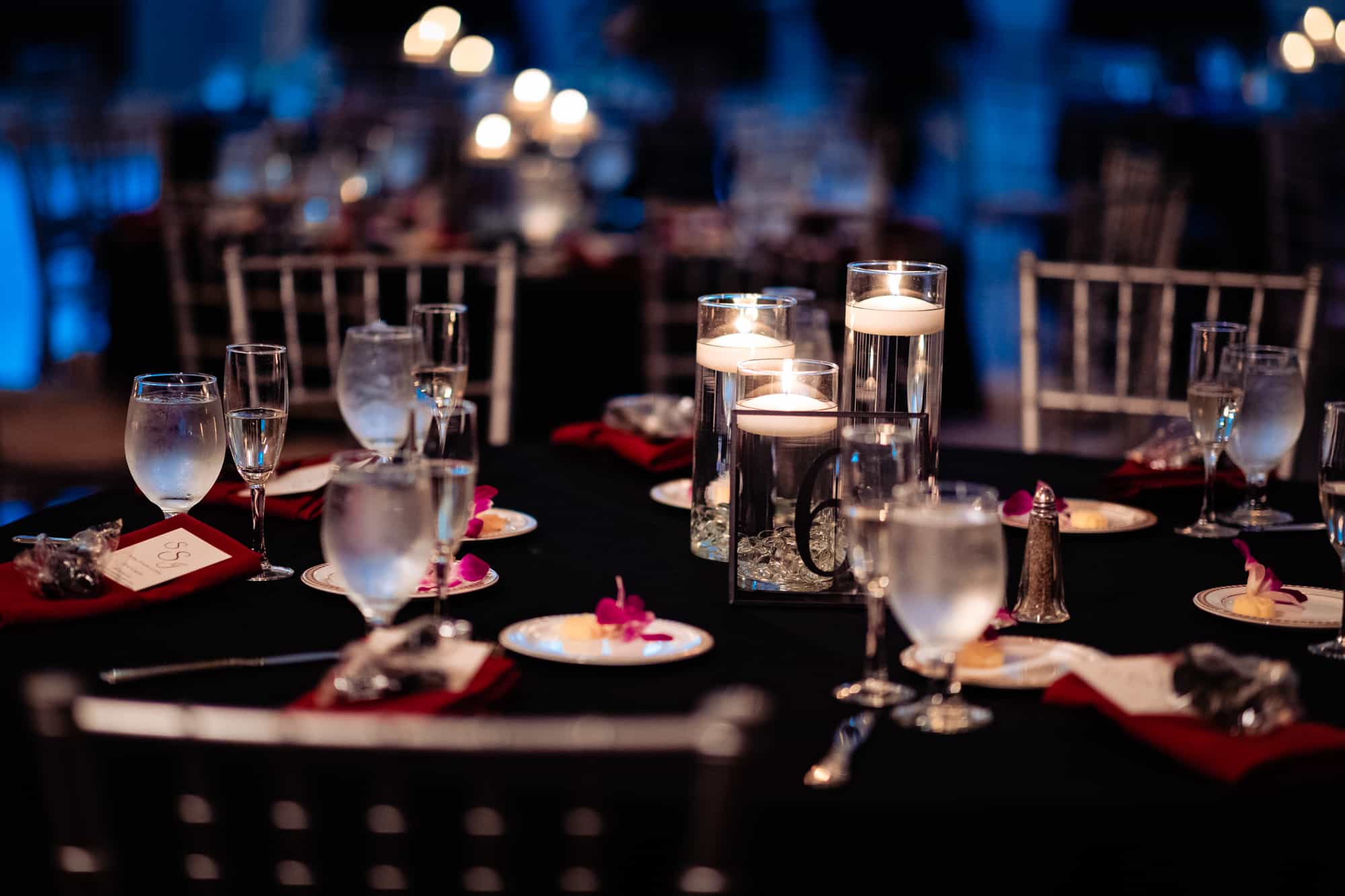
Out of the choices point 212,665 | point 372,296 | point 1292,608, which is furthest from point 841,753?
point 372,296

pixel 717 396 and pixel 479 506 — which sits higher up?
pixel 717 396

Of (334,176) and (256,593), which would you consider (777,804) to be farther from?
(334,176)

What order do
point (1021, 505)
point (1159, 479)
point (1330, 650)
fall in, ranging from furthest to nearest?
1. point (1159, 479)
2. point (1021, 505)
3. point (1330, 650)

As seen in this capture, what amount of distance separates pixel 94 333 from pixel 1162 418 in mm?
5276

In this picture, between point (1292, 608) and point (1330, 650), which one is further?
point (1292, 608)

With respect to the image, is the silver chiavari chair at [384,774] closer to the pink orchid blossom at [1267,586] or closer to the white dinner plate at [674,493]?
the pink orchid blossom at [1267,586]

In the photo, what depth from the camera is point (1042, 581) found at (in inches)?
55.0

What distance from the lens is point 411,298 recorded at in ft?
9.56

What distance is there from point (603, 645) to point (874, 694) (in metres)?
0.24

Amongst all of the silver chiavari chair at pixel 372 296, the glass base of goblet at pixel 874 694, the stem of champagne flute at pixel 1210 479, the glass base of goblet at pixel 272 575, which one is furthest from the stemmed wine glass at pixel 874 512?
the silver chiavari chair at pixel 372 296

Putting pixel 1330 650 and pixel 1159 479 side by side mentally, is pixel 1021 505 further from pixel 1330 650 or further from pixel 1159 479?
pixel 1330 650

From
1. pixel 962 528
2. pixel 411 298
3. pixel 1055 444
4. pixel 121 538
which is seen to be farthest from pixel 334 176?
pixel 962 528

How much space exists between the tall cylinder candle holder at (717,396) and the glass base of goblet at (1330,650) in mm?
571

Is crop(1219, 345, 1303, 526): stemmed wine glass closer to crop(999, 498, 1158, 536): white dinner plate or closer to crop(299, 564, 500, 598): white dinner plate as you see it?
crop(999, 498, 1158, 536): white dinner plate
